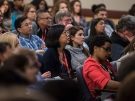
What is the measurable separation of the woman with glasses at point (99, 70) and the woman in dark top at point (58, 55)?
50 centimetres


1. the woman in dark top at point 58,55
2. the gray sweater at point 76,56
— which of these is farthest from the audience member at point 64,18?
the woman in dark top at point 58,55

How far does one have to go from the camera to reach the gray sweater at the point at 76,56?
230 inches

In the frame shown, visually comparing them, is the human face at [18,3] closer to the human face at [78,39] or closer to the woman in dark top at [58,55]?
the human face at [78,39]

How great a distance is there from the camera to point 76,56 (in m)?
5.91

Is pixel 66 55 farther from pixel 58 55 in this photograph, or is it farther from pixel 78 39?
pixel 78 39

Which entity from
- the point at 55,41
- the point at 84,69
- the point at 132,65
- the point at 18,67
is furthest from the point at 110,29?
the point at 18,67

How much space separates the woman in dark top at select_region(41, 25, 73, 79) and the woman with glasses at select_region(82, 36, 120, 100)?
50 cm

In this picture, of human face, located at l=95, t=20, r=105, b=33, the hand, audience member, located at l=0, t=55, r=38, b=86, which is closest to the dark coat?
the hand

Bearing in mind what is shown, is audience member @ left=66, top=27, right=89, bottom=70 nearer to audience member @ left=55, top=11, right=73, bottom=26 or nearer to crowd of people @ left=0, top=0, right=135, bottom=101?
crowd of people @ left=0, top=0, right=135, bottom=101

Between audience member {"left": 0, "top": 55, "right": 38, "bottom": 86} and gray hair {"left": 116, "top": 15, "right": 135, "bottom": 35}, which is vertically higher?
audience member {"left": 0, "top": 55, "right": 38, "bottom": 86}

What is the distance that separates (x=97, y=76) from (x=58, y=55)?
0.77 meters

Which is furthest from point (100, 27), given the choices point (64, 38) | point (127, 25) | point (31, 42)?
Result: point (64, 38)

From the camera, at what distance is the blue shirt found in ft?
20.1

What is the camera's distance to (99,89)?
15.8ft
